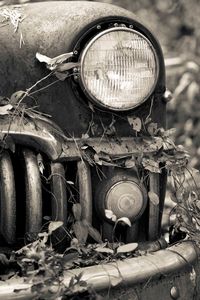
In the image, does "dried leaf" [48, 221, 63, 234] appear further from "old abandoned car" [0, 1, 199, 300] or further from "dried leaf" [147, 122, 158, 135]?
"dried leaf" [147, 122, 158, 135]

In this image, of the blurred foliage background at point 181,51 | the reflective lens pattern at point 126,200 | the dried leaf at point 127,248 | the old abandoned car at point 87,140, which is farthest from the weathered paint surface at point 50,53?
the blurred foliage background at point 181,51

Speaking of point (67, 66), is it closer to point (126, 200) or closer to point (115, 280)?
point (126, 200)

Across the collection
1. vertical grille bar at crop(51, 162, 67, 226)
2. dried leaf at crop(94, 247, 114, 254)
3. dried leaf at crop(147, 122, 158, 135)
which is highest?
dried leaf at crop(147, 122, 158, 135)

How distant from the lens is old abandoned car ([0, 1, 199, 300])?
2.22 m

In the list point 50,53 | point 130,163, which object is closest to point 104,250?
point 130,163

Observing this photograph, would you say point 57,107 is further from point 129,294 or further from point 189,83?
point 189,83

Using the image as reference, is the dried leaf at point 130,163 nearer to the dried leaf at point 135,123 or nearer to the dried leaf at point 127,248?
the dried leaf at point 135,123

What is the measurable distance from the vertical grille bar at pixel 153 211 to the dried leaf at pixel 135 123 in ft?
0.57

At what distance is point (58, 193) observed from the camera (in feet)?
7.38

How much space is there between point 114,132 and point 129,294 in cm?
59

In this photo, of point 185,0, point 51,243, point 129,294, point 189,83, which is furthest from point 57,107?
point 185,0

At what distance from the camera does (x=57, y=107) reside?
7.75ft

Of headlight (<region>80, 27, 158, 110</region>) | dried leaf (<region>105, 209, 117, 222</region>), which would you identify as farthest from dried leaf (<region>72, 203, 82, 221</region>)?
headlight (<region>80, 27, 158, 110</region>)

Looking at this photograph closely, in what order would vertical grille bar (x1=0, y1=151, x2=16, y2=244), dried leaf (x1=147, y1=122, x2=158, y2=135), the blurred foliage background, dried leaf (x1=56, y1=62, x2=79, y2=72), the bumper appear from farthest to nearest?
the blurred foliage background, dried leaf (x1=147, y1=122, x2=158, y2=135), dried leaf (x1=56, y1=62, x2=79, y2=72), vertical grille bar (x1=0, y1=151, x2=16, y2=244), the bumper
